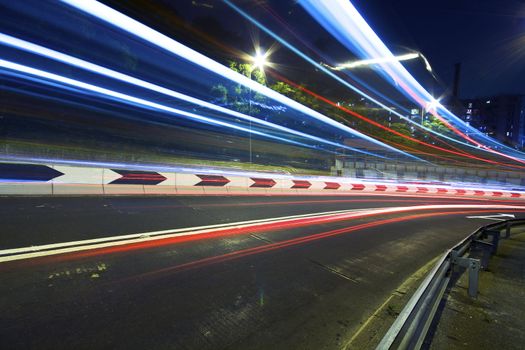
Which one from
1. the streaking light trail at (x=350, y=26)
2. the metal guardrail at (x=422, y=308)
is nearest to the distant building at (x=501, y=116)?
the streaking light trail at (x=350, y=26)

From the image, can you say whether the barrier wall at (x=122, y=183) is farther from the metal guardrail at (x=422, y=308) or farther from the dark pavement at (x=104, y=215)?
the metal guardrail at (x=422, y=308)

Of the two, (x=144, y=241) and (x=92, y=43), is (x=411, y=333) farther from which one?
(x=92, y=43)

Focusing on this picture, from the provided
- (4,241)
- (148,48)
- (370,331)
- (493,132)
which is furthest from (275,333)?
Answer: (493,132)

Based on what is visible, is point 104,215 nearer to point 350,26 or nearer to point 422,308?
point 422,308

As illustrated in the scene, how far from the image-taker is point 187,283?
3.79 metres

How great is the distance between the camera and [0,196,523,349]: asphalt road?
2.75 metres

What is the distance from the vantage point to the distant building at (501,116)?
371ft

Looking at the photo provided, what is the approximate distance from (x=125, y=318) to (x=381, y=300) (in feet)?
11.0

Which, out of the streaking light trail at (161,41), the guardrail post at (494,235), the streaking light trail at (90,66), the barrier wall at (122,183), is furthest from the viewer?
the streaking light trail at (161,41)

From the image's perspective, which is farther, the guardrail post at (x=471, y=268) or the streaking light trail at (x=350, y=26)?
the streaking light trail at (x=350, y=26)

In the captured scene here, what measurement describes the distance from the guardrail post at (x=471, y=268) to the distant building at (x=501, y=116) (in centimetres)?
11927

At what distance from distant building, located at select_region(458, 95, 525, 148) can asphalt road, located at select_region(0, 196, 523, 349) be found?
392ft

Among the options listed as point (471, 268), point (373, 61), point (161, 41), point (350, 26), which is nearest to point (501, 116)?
point (373, 61)

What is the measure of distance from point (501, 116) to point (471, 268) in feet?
526
